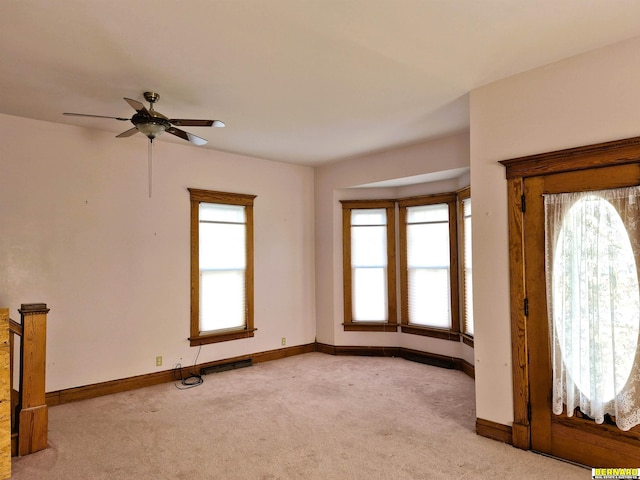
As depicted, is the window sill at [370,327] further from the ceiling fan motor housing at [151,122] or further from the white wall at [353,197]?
the ceiling fan motor housing at [151,122]

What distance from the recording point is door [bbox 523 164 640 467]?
8.95 ft

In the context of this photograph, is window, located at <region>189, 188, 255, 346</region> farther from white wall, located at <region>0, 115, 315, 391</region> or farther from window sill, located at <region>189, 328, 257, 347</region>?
white wall, located at <region>0, 115, 315, 391</region>

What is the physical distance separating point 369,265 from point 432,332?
4.52 feet

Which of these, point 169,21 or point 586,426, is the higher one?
point 169,21

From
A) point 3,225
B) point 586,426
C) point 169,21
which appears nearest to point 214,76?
point 169,21

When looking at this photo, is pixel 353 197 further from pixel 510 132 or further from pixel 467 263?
pixel 510 132

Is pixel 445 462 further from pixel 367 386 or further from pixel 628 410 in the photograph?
pixel 367 386

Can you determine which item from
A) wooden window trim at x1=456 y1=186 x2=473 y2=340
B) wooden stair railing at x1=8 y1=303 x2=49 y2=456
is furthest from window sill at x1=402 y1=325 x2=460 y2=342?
wooden stair railing at x1=8 y1=303 x2=49 y2=456

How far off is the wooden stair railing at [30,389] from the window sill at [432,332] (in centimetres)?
457

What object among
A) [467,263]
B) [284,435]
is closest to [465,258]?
[467,263]

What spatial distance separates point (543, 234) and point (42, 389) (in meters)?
4.27

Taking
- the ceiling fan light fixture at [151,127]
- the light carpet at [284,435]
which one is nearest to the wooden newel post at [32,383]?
the light carpet at [284,435]

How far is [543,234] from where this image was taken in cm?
315

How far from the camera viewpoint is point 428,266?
5.93 meters
